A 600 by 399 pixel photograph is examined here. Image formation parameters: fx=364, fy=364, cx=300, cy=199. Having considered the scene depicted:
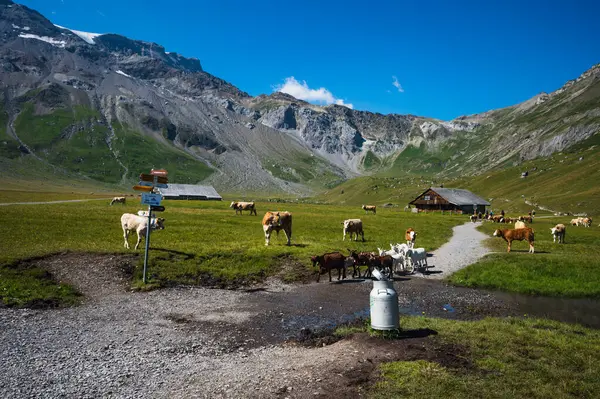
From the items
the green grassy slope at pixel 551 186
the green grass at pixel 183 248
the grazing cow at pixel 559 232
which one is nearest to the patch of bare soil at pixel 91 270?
the green grass at pixel 183 248

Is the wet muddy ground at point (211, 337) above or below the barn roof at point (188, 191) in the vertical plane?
below

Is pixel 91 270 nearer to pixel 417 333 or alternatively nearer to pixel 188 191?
pixel 417 333

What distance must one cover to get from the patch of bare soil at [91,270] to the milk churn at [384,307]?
14.2m

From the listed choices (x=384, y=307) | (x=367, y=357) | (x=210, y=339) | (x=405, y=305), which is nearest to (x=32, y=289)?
(x=210, y=339)

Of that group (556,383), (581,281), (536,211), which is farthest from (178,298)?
(536,211)

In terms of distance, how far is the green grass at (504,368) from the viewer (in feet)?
29.8

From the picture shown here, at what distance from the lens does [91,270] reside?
71.0 feet

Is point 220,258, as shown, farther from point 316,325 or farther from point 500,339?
point 500,339

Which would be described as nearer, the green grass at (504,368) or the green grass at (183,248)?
the green grass at (504,368)

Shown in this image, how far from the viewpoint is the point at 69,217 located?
42.7 meters

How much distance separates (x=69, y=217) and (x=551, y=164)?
691ft

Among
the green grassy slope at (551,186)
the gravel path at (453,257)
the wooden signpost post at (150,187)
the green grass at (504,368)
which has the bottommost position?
the green grass at (504,368)

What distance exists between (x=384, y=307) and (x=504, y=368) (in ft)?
13.4

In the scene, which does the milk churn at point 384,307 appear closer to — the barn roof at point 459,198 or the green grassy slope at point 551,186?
the green grassy slope at point 551,186
